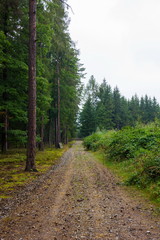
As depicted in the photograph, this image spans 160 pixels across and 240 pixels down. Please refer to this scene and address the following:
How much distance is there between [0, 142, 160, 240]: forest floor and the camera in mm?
3033

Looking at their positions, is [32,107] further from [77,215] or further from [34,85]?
[77,215]

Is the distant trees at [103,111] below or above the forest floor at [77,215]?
above

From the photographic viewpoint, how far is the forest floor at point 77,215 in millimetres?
3033

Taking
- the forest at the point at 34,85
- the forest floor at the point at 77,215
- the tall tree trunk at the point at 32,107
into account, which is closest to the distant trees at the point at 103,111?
the forest at the point at 34,85

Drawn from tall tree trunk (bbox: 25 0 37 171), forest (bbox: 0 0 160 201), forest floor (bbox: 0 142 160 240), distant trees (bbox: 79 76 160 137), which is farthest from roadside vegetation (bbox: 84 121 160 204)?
distant trees (bbox: 79 76 160 137)

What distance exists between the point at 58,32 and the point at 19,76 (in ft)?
29.1

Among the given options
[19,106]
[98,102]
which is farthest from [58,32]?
[98,102]

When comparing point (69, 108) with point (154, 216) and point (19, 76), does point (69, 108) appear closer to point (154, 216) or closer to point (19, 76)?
point (19, 76)

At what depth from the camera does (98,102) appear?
2456 inches

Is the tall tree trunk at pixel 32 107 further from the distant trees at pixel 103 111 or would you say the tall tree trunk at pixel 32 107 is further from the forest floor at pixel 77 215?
the distant trees at pixel 103 111

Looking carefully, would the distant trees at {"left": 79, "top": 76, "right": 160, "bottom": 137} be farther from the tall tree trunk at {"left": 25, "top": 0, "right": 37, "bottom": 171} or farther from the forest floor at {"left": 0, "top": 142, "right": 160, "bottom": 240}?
the forest floor at {"left": 0, "top": 142, "right": 160, "bottom": 240}

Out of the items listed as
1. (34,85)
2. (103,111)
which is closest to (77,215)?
(34,85)

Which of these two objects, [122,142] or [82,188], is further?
[122,142]

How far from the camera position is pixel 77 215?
12.6 feet
